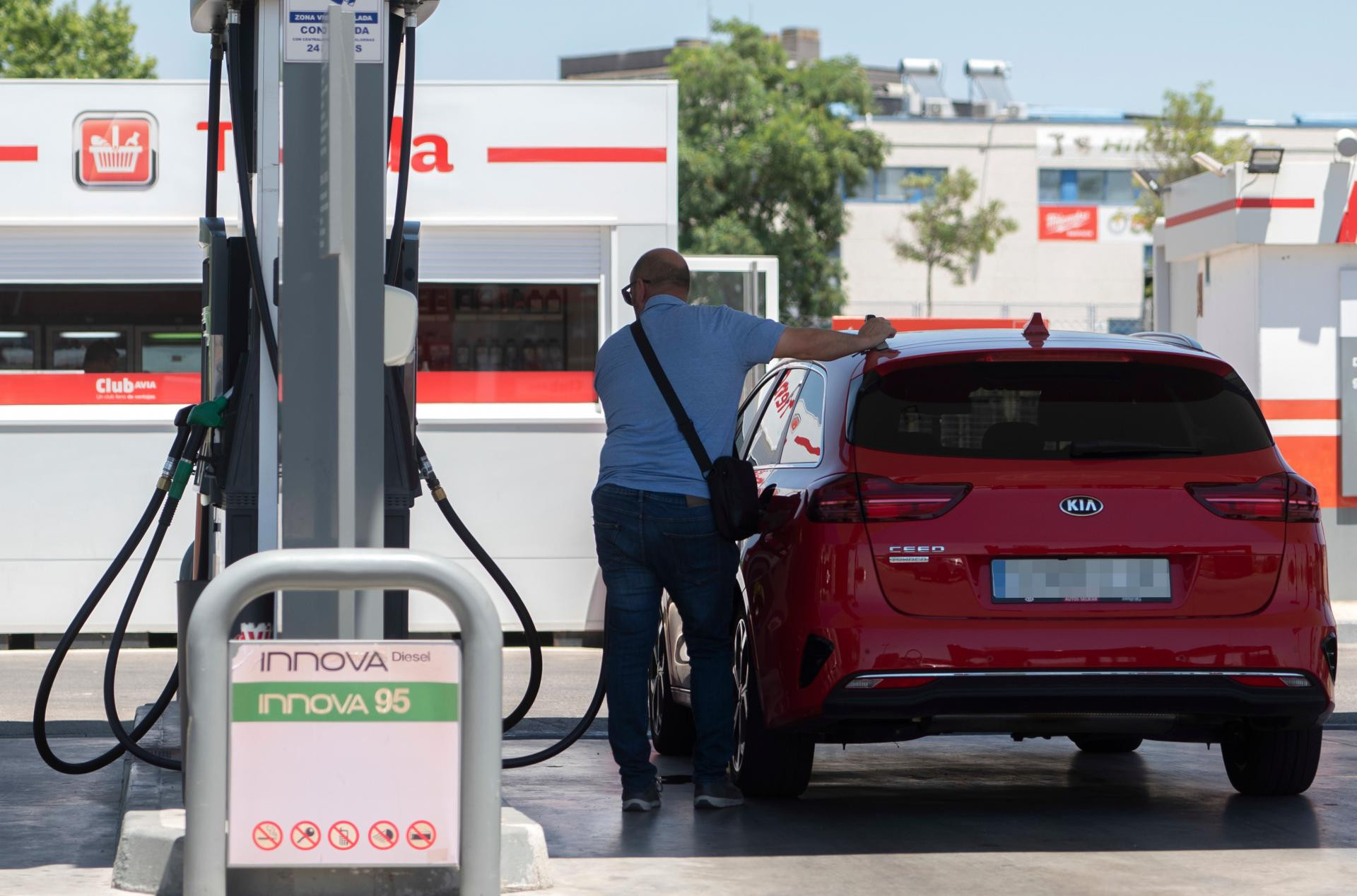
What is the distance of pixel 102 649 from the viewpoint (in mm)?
13367

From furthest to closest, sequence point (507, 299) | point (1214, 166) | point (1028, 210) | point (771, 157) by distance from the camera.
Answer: point (1028, 210), point (771, 157), point (1214, 166), point (507, 299)

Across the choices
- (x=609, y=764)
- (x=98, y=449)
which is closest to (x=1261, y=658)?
(x=609, y=764)

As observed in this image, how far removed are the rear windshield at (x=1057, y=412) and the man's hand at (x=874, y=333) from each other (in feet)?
0.40

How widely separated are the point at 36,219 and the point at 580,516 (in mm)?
3865

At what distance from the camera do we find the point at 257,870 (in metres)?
4.81

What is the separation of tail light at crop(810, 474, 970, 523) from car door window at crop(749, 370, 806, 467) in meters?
0.93

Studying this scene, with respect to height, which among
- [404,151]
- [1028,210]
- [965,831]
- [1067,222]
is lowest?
[965,831]

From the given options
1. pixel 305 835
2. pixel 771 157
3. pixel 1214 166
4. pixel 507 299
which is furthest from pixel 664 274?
pixel 771 157

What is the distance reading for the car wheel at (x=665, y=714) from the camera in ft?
26.8

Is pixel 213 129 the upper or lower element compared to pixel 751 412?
upper

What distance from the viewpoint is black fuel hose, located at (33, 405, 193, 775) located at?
6293 mm

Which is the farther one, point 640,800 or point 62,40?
point 62,40

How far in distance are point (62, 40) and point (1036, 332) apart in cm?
3878

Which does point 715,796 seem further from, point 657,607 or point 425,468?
point 425,468
